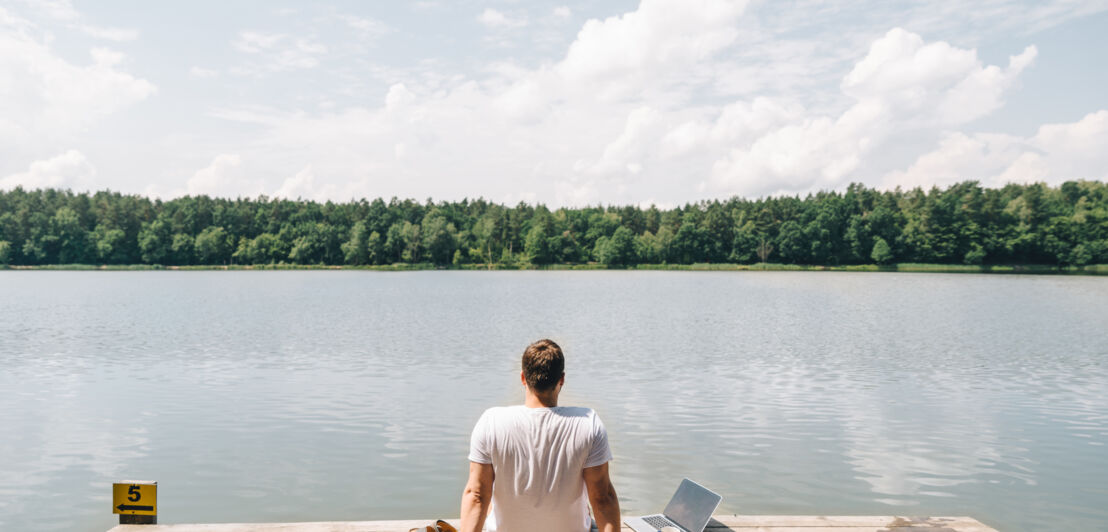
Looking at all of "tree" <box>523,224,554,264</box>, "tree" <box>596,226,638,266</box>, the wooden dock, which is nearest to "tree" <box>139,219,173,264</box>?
"tree" <box>523,224,554,264</box>

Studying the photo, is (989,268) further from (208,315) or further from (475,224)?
(208,315)

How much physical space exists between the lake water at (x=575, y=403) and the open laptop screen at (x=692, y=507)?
10.6ft

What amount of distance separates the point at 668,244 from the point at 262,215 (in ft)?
300

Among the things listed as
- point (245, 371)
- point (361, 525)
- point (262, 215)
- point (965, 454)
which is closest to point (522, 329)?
point (245, 371)

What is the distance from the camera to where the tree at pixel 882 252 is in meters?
137

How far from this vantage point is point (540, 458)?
14.0 ft

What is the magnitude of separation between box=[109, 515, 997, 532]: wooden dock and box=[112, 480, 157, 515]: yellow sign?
14 centimetres

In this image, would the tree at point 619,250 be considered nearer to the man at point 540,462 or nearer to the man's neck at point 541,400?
the man at point 540,462

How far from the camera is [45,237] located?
143 metres

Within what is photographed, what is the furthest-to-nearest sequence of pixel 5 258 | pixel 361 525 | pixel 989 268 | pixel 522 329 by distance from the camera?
pixel 5 258 → pixel 989 268 → pixel 522 329 → pixel 361 525

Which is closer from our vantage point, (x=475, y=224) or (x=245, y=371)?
(x=245, y=371)

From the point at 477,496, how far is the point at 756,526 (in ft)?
11.2

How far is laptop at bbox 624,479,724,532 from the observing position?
621 cm

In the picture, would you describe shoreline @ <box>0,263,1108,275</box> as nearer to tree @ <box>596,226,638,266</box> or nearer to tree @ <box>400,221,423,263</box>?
tree @ <box>596,226,638,266</box>
